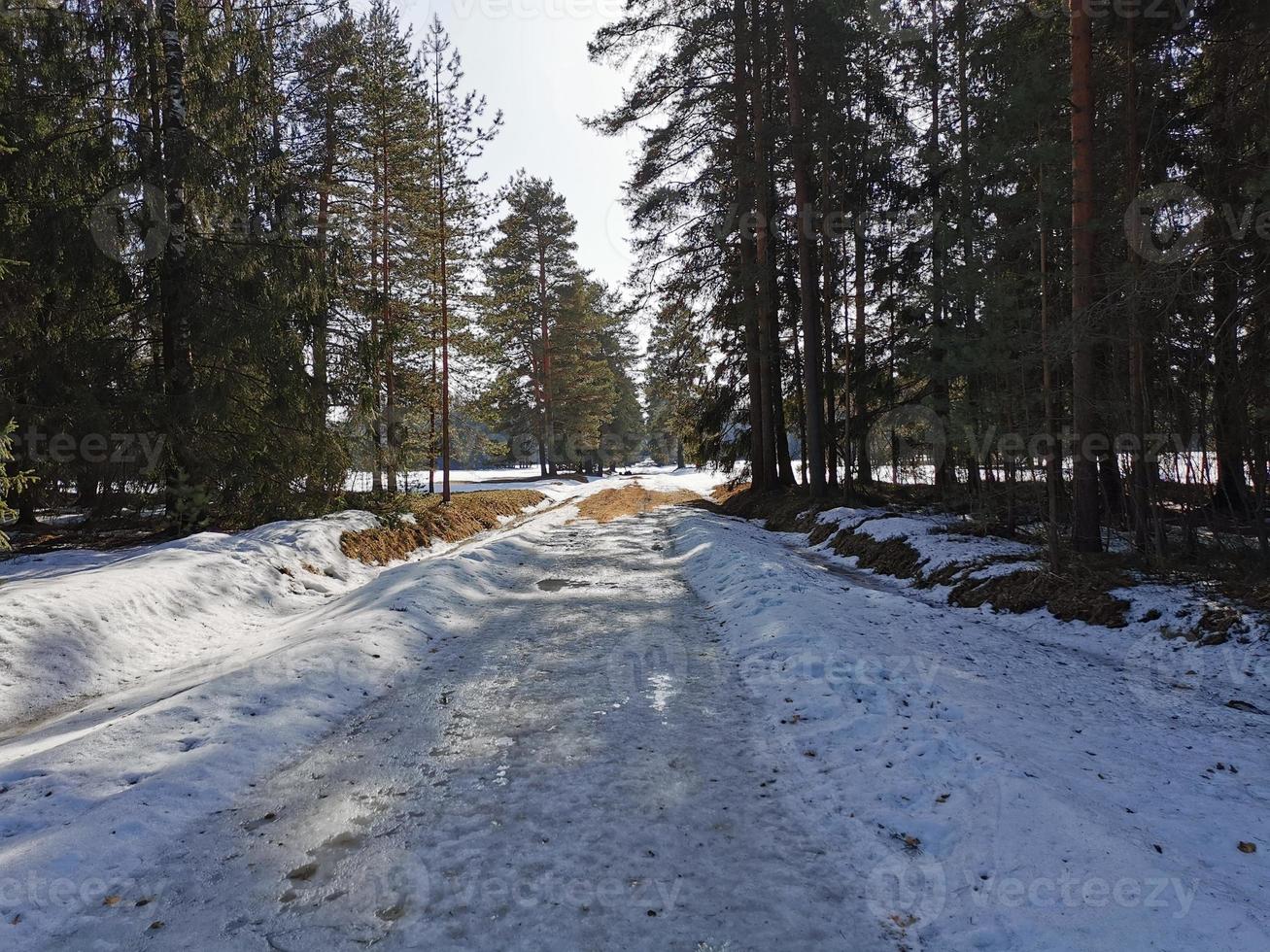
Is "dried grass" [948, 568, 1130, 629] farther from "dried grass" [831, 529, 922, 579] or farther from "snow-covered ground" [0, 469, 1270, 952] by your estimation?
"dried grass" [831, 529, 922, 579]

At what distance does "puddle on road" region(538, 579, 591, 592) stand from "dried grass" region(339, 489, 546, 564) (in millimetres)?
4567

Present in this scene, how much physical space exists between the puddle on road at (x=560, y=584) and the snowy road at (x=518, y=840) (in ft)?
14.0

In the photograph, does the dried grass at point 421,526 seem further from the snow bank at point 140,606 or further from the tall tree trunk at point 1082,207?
the tall tree trunk at point 1082,207

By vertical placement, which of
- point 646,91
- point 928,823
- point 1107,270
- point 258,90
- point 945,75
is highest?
point 646,91

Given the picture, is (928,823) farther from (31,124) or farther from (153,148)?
(31,124)

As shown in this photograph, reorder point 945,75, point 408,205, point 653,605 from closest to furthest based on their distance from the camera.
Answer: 1. point 653,605
2. point 945,75
3. point 408,205

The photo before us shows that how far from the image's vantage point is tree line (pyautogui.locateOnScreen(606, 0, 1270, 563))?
327 inches

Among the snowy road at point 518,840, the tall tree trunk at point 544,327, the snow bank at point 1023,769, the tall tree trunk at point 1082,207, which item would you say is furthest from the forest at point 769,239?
the tall tree trunk at point 544,327

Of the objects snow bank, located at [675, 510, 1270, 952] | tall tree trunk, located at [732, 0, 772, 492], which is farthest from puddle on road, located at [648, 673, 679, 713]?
tall tree trunk, located at [732, 0, 772, 492]

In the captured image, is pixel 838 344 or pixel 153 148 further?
pixel 838 344

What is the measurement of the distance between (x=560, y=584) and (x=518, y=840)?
7133 millimetres

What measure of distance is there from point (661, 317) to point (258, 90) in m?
Result: 14.3

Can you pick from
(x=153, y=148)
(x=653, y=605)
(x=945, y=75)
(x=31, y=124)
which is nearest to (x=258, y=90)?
(x=153, y=148)

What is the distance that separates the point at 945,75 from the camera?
14.8 meters
